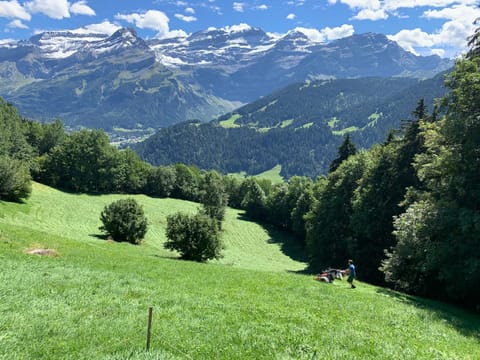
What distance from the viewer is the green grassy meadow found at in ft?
36.0

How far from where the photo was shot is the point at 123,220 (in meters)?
48.3

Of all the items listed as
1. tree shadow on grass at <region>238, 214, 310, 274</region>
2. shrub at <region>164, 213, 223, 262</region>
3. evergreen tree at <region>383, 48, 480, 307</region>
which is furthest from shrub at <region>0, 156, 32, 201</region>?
tree shadow on grass at <region>238, 214, 310, 274</region>

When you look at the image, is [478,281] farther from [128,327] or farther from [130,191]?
[130,191]

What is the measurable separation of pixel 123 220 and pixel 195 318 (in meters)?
37.4

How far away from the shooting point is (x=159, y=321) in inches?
519

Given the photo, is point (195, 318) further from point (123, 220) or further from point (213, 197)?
point (213, 197)

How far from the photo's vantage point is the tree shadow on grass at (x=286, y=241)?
7950 cm

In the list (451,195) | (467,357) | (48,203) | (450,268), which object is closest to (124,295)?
(467,357)

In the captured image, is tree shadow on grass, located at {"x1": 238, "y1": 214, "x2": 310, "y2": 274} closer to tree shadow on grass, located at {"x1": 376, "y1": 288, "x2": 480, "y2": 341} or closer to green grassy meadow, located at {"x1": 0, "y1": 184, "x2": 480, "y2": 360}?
tree shadow on grass, located at {"x1": 376, "y1": 288, "x2": 480, "y2": 341}

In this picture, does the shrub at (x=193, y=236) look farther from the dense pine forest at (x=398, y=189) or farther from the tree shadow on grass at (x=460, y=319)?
the tree shadow on grass at (x=460, y=319)

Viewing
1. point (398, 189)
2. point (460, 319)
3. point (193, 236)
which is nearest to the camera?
point (460, 319)

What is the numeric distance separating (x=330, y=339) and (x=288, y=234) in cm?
9147

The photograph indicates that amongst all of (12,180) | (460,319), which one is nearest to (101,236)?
(12,180)

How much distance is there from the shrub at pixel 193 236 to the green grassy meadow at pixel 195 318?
43.5 feet
